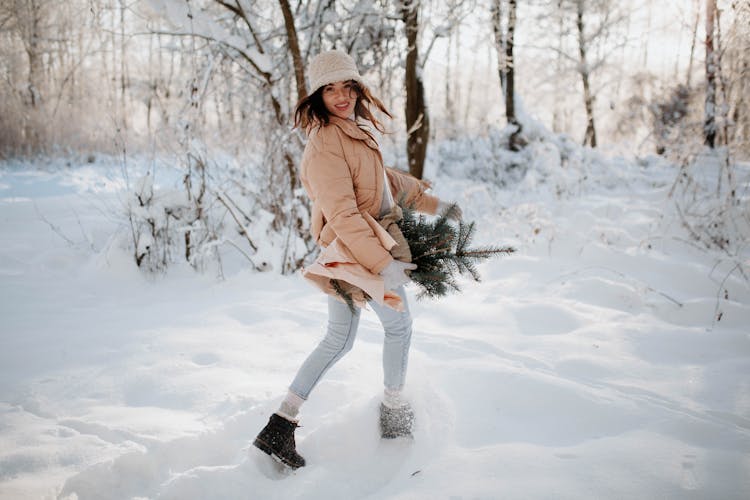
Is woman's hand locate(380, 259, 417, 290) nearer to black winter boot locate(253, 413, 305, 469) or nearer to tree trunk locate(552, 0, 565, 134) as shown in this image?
black winter boot locate(253, 413, 305, 469)

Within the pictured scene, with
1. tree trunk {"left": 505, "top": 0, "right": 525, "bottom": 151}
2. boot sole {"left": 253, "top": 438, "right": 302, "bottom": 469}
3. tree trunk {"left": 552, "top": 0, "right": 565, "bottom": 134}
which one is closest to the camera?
boot sole {"left": 253, "top": 438, "right": 302, "bottom": 469}

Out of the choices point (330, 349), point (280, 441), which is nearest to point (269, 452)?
point (280, 441)

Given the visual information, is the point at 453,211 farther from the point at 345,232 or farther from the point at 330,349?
the point at 330,349

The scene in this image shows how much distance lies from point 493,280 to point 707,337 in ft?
5.72

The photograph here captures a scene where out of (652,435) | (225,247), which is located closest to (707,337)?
(652,435)

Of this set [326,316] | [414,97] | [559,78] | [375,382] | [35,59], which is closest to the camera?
[375,382]

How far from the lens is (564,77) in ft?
56.3

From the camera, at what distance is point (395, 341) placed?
Answer: 72.1 inches

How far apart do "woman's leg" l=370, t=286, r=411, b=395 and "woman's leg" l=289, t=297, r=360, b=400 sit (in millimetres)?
124

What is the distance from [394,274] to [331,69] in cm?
82

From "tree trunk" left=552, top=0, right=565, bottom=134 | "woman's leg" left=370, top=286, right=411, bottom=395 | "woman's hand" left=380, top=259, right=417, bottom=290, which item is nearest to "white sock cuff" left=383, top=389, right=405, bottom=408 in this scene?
"woman's leg" left=370, top=286, right=411, bottom=395

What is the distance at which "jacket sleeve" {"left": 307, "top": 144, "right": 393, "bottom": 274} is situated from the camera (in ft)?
5.08

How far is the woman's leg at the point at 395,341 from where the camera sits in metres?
1.79

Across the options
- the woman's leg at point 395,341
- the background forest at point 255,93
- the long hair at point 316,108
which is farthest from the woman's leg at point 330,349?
the background forest at point 255,93
